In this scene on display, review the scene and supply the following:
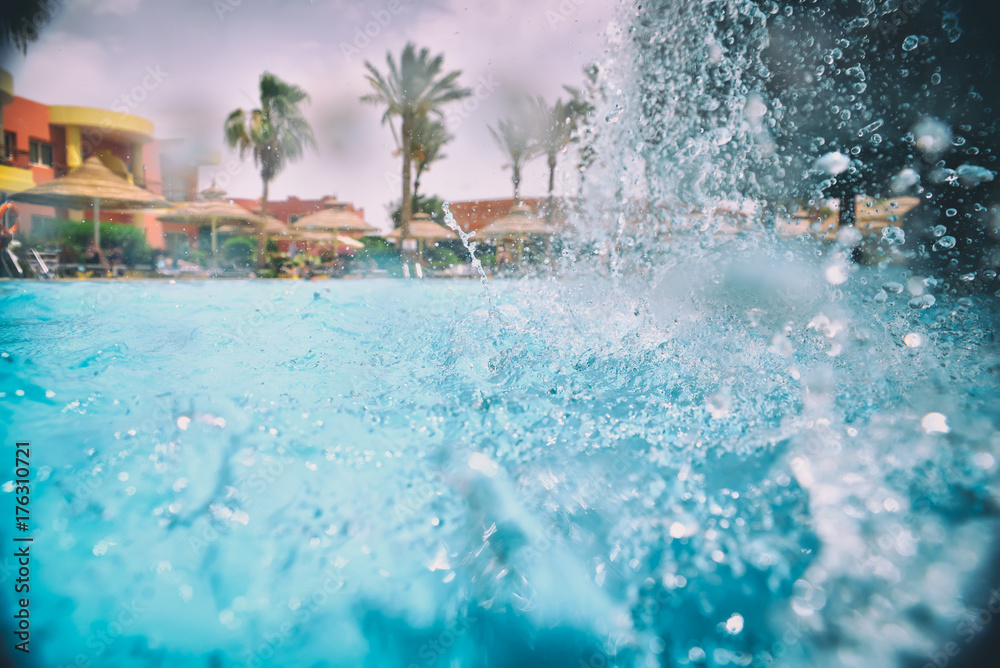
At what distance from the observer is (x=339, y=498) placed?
1.47 m

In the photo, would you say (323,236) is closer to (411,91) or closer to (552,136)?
(411,91)

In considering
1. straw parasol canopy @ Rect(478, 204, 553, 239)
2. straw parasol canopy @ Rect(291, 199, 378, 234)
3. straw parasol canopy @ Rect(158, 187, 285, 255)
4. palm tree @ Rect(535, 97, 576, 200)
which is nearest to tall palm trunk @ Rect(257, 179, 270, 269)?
straw parasol canopy @ Rect(158, 187, 285, 255)

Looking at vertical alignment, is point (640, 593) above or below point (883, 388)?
below

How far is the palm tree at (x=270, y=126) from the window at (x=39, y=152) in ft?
21.8

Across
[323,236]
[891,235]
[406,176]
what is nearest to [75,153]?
[323,236]

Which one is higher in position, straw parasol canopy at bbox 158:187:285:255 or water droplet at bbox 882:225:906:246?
straw parasol canopy at bbox 158:187:285:255

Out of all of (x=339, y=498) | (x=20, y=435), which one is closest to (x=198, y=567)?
(x=339, y=498)

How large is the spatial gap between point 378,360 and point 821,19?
3995mm

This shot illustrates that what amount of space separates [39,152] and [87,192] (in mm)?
11257

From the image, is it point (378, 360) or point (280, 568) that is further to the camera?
point (378, 360)

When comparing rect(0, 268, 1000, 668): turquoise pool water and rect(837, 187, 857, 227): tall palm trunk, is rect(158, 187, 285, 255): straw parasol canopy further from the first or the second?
rect(837, 187, 857, 227): tall palm trunk

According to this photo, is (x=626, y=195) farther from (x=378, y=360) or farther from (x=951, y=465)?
(x=951, y=465)

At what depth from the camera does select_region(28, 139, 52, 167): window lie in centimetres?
1766

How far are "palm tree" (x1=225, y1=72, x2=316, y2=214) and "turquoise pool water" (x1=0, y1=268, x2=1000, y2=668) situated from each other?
23036mm
